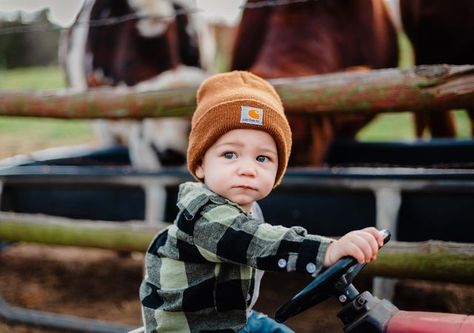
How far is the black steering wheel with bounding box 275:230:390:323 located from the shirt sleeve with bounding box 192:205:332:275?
26 millimetres

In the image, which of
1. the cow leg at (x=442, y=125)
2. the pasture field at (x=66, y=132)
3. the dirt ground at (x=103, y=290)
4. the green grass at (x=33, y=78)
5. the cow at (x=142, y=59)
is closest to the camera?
the dirt ground at (x=103, y=290)

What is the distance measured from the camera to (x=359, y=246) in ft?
3.36

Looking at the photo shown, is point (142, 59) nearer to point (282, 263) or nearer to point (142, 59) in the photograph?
point (142, 59)

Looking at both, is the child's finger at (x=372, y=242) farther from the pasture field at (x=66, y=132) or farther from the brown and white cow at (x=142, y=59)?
the pasture field at (x=66, y=132)

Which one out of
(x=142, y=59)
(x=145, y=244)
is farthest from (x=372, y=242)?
(x=142, y=59)

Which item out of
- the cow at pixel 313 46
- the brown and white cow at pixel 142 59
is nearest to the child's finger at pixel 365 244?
the cow at pixel 313 46

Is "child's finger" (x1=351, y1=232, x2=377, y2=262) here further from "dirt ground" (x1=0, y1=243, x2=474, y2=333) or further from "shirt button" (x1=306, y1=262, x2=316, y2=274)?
"dirt ground" (x1=0, y1=243, x2=474, y2=333)

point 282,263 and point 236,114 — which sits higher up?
point 236,114

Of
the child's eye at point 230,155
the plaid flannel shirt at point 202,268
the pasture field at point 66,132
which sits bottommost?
the pasture field at point 66,132

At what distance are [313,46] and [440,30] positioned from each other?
862 mm

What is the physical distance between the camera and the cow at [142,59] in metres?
4.37

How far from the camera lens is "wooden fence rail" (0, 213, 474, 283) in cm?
192

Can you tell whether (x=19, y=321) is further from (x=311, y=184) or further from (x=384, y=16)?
(x=384, y=16)

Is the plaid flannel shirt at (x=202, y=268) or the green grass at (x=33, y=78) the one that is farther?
the green grass at (x=33, y=78)
